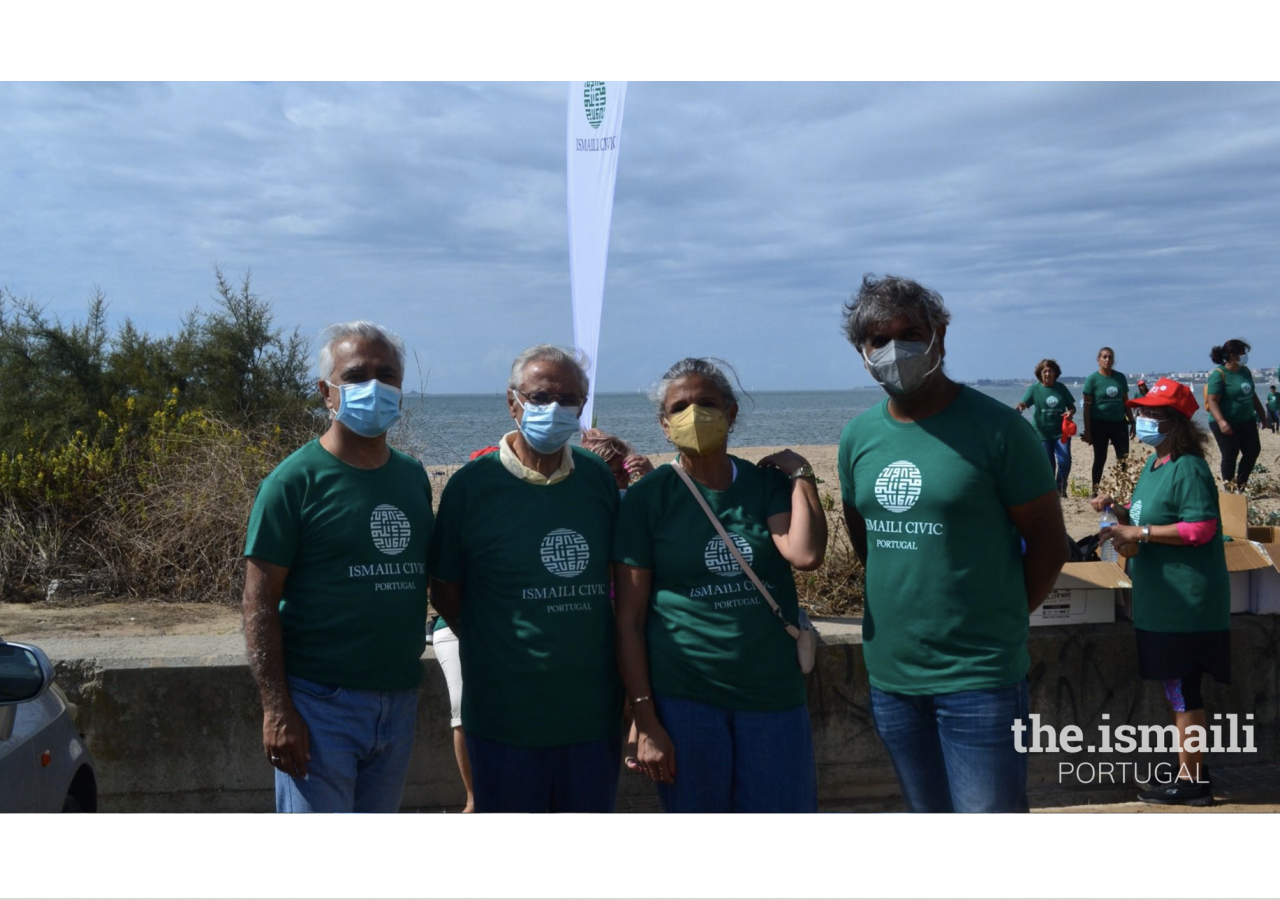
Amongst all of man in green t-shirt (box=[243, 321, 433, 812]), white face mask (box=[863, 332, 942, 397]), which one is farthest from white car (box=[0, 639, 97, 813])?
white face mask (box=[863, 332, 942, 397])

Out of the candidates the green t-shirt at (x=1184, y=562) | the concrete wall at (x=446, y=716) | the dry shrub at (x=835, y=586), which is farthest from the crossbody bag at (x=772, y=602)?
the dry shrub at (x=835, y=586)

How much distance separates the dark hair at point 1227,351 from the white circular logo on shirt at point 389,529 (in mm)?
11688

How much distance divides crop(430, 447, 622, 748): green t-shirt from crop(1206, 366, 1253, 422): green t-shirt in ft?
36.7

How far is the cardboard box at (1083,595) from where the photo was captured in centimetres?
533

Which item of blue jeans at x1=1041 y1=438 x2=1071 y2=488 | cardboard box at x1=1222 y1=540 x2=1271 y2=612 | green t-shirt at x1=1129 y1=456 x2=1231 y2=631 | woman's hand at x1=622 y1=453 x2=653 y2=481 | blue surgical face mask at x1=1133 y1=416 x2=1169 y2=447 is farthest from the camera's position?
blue jeans at x1=1041 y1=438 x2=1071 y2=488

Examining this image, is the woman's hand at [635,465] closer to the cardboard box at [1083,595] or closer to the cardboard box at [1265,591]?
the cardboard box at [1083,595]

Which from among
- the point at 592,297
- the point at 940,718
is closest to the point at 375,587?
the point at 940,718

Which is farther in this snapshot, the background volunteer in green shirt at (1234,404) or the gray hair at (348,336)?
the background volunteer in green shirt at (1234,404)

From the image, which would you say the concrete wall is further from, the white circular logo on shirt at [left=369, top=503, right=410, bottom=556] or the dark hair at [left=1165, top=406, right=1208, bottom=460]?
the white circular logo on shirt at [left=369, top=503, right=410, bottom=556]

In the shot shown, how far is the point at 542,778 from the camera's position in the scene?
308 centimetres

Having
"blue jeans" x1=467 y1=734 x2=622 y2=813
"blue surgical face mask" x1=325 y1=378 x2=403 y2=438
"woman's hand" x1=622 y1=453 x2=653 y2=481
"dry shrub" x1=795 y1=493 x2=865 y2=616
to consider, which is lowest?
"blue jeans" x1=467 y1=734 x2=622 y2=813

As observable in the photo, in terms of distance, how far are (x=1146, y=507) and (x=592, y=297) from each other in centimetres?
496

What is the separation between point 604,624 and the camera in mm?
3145

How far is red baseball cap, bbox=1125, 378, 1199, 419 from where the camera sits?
4805mm
